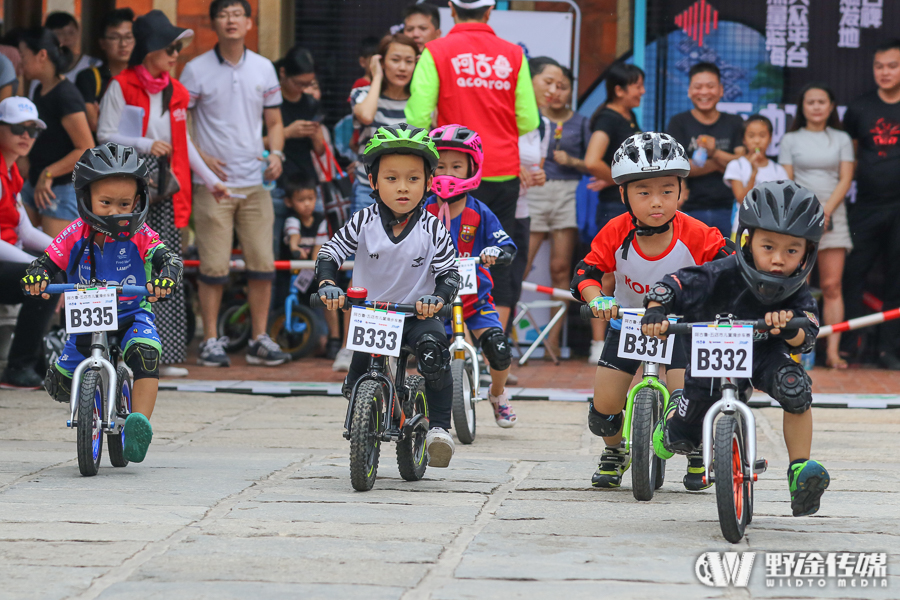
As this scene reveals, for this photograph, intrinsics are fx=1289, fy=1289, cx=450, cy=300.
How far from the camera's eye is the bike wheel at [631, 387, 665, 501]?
495cm

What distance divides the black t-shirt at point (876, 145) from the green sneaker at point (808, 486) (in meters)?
6.30

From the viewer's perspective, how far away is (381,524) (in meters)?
4.49

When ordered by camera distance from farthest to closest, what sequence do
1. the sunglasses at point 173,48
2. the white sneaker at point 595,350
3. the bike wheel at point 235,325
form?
the bike wheel at point 235,325 < the white sneaker at point 595,350 < the sunglasses at point 173,48

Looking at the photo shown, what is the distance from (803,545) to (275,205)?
22.6 feet

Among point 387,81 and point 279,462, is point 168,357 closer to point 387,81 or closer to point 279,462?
point 387,81

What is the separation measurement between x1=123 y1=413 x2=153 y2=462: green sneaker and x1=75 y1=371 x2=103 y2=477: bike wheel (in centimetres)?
13

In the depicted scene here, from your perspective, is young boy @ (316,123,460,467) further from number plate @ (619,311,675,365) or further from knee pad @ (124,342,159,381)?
knee pad @ (124,342,159,381)

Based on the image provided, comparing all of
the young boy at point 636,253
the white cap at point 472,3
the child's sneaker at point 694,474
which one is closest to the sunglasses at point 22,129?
the white cap at point 472,3

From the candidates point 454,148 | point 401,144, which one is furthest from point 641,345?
point 454,148

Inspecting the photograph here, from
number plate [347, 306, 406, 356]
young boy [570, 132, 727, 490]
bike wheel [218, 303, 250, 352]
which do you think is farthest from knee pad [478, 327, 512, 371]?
bike wheel [218, 303, 250, 352]

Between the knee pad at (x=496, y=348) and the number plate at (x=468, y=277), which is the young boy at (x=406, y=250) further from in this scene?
the knee pad at (x=496, y=348)

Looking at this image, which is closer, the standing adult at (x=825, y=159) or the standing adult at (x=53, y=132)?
the standing adult at (x=53, y=132)

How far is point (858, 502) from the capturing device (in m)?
5.16

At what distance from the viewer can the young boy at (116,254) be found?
5.74 meters
